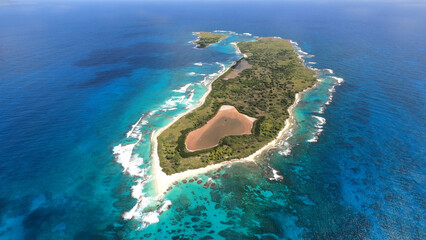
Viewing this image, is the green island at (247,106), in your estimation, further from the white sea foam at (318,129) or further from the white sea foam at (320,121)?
the white sea foam at (320,121)

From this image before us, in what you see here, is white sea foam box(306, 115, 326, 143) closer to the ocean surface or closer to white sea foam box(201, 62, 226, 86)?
the ocean surface

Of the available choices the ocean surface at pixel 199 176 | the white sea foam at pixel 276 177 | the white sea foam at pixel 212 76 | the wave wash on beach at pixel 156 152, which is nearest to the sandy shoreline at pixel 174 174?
the wave wash on beach at pixel 156 152

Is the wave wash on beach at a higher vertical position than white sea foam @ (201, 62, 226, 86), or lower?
lower

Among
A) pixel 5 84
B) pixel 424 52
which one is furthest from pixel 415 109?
pixel 5 84

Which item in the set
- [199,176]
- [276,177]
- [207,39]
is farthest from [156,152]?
[207,39]

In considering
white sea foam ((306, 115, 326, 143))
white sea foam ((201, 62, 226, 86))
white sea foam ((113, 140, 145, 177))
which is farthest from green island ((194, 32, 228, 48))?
white sea foam ((113, 140, 145, 177))

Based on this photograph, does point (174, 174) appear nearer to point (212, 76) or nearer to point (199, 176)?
point (199, 176)

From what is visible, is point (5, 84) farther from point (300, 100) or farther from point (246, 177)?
point (300, 100)
